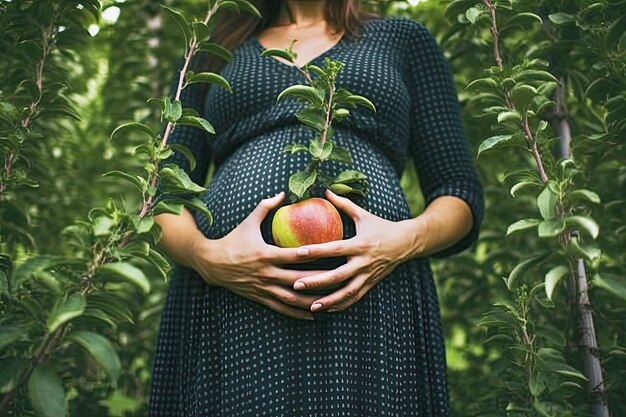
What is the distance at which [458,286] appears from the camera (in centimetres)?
231

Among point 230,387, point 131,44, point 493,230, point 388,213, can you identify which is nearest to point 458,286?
point 493,230

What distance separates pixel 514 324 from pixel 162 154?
2.11ft

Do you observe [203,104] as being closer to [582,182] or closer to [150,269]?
[150,269]

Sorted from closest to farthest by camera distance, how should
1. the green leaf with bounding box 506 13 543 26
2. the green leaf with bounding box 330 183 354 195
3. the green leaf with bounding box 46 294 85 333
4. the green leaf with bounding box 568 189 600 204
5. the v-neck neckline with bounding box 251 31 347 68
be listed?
the green leaf with bounding box 46 294 85 333, the green leaf with bounding box 568 189 600 204, the green leaf with bounding box 330 183 354 195, the green leaf with bounding box 506 13 543 26, the v-neck neckline with bounding box 251 31 347 68

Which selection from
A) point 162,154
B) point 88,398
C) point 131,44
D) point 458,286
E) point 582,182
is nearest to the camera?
point 162,154

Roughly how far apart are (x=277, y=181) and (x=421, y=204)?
1.13 metres

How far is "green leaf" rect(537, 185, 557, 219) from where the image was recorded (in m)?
1.06

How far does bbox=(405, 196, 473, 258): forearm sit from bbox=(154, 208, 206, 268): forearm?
392 millimetres

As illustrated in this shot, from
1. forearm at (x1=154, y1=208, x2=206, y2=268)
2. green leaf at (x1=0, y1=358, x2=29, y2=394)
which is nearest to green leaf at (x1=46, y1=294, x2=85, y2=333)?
green leaf at (x1=0, y1=358, x2=29, y2=394)

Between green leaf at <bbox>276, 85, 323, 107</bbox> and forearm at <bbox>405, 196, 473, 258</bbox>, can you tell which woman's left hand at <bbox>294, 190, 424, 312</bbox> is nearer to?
forearm at <bbox>405, 196, 473, 258</bbox>

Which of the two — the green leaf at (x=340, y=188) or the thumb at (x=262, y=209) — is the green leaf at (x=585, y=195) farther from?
the thumb at (x=262, y=209)

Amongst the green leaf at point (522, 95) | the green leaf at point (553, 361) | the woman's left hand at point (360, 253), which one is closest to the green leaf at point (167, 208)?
the woman's left hand at point (360, 253)

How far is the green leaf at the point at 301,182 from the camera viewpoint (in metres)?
1.18

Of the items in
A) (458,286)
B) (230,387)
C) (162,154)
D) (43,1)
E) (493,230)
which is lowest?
(458,286)
